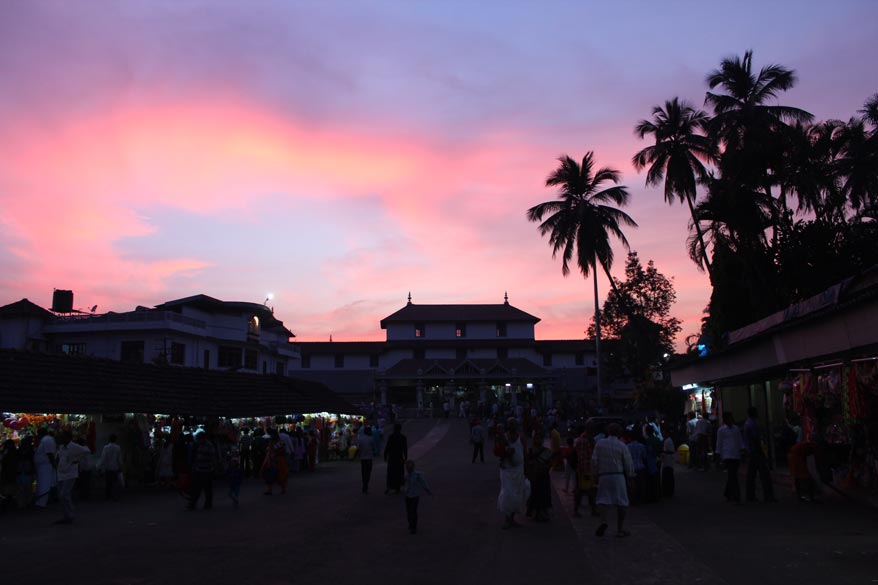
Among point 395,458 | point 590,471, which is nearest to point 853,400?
point 590,471

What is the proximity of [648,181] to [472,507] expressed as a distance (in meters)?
26.9

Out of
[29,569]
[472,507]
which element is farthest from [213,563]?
[472,507]

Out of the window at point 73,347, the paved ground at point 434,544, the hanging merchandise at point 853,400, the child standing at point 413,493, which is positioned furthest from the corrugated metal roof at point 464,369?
the child standing at point 413,493

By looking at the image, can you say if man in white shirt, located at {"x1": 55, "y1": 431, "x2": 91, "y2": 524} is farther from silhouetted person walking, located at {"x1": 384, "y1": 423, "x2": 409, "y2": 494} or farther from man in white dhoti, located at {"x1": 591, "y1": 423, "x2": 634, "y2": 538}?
man in white dhoti, located at {"x1": 591, "y1": 423, "x2": 634, "y2": 538}

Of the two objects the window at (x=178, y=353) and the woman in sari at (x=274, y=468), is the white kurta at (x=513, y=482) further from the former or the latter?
the window at (x=178, y=353)

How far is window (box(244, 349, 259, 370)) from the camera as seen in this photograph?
167 feet

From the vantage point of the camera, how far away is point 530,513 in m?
13.0

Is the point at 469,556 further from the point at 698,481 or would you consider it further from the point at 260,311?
the point at 260,311

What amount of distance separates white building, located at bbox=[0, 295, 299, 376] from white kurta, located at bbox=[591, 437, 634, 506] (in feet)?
112

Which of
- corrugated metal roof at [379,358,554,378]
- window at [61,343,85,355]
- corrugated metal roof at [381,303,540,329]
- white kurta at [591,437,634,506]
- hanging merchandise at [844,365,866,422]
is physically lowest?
white kurta at [591,437,634,506]

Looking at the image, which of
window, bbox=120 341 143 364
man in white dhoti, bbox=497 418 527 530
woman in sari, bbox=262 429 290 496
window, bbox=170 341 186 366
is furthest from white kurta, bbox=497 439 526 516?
window, bbox=120 341 143 364

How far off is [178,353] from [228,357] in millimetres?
5235

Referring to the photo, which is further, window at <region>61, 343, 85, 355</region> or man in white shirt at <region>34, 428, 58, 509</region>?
window at <region>61, 343, 85, 355</region>

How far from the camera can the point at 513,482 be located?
11883mm
